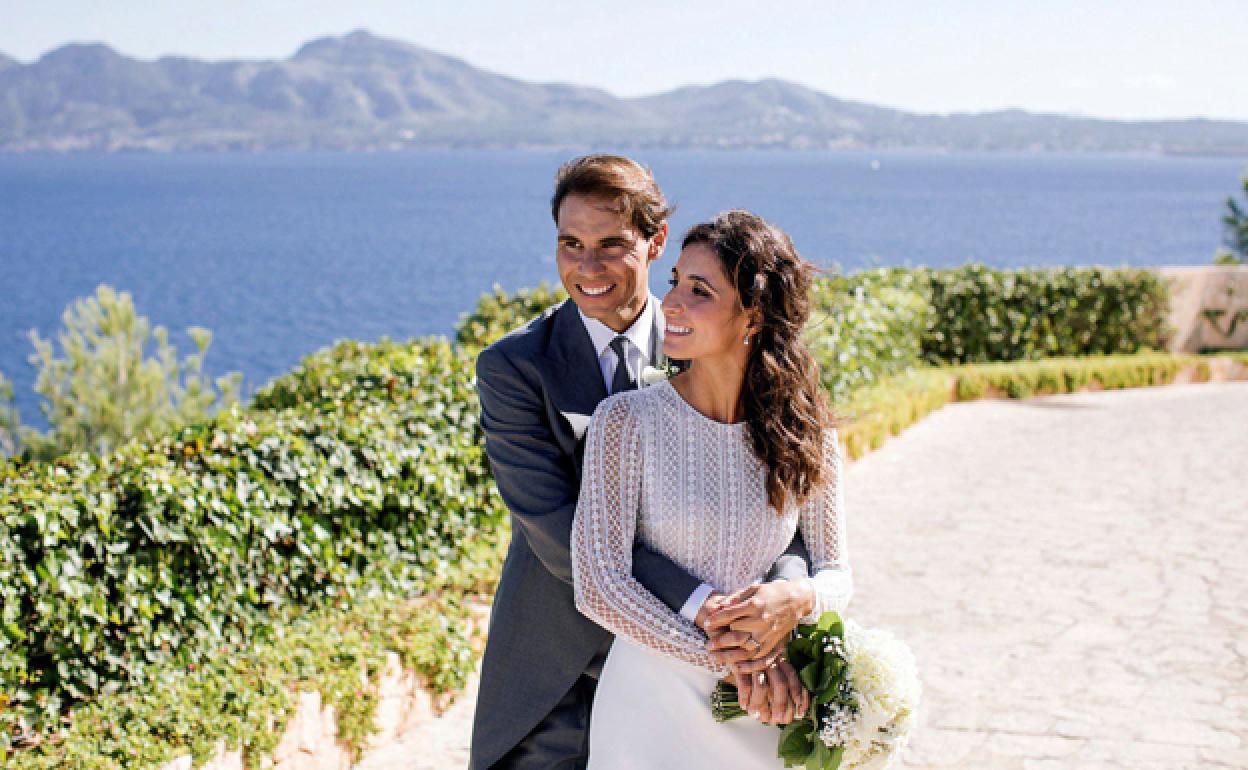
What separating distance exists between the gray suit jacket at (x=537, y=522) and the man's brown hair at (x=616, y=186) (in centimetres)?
27

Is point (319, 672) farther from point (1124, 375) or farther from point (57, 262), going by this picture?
point (57, 262)

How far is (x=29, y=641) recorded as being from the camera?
14.6 feet

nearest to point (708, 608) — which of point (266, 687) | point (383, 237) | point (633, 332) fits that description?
point (633, 332)

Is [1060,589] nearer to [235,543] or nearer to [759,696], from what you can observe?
[235,543]

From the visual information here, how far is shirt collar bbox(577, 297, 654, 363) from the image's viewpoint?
2.74 m

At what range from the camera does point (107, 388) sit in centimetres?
1316

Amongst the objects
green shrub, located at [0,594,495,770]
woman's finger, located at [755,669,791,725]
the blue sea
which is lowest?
the blue sea

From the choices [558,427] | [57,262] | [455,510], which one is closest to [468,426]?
[455,510]

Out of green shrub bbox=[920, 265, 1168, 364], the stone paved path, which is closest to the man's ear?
the stone paved path

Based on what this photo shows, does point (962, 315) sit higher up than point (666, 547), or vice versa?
point (666, 547)

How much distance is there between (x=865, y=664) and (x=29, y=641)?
11.0ft

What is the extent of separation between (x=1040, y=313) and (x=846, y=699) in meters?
12.9

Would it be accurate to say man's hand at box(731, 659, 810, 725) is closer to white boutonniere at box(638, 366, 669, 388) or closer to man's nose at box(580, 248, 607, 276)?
white boutonniere at box(638, 366, 669, 388)

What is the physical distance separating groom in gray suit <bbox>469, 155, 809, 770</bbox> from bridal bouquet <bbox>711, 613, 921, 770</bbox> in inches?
6.3
